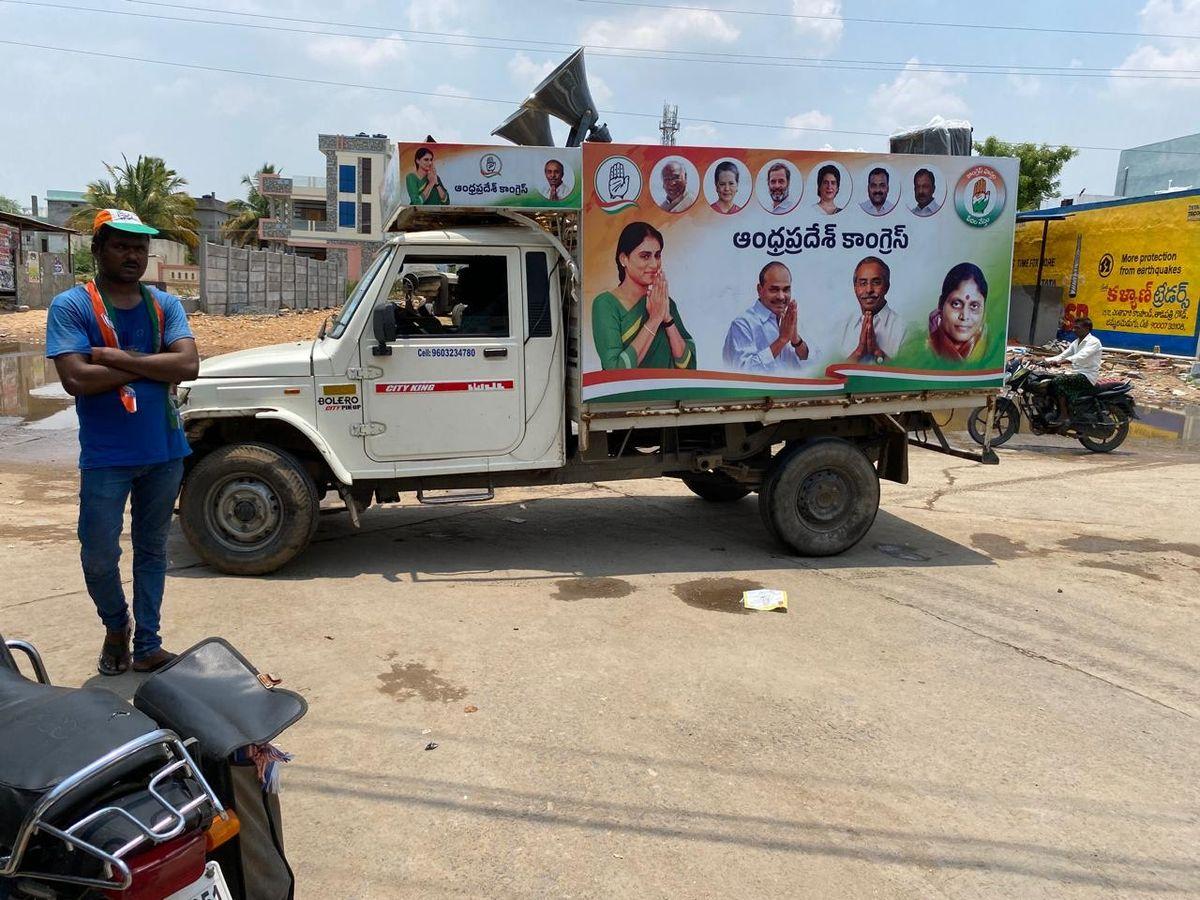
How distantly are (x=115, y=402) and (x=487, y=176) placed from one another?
2717mm

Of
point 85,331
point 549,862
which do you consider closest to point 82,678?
point 85,331

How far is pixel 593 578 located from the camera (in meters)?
5.72

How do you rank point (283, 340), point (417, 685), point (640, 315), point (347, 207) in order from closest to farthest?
point (417, 685) < point (640, 315) < point (283, 340) < point (347, 207)

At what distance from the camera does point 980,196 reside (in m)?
6.14

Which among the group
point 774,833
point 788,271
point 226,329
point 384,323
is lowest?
point 774,833

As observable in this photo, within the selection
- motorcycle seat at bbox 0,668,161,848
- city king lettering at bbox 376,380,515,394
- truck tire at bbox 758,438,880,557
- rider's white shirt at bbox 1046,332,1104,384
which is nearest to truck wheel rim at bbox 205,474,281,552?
city king lettering at bbox 376,380,515,394

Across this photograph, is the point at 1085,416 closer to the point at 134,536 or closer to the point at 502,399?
the point at 502,399

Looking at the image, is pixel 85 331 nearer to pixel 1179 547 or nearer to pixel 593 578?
pixel 593 578

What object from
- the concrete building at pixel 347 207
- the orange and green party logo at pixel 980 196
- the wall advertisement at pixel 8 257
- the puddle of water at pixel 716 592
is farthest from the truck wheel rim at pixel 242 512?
the concrete building at pixel 347 207

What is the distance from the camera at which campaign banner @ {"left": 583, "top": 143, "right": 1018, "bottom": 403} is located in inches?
222

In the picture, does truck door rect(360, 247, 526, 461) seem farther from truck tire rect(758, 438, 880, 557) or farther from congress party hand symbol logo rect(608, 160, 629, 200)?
truck tire rect(758, 438, 880, 557)

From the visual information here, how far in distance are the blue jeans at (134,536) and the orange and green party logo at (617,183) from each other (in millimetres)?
3023

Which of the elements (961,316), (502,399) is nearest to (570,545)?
(502,399)

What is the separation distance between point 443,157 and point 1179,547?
20.3 feet
